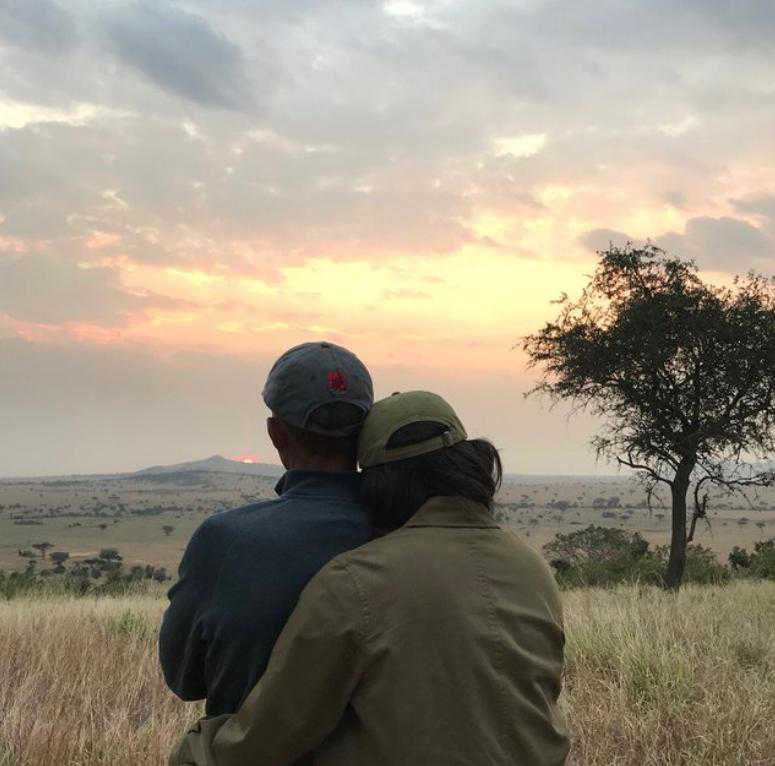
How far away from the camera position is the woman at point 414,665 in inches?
81.7

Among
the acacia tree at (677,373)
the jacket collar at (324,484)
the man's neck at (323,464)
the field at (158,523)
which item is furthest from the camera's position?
the field at (158,523)

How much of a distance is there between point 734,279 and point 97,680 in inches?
614

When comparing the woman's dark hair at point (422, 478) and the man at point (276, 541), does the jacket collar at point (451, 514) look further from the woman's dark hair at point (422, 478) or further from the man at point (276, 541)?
the man at point (276, 541)

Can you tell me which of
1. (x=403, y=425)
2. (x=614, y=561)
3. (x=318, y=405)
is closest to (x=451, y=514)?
(x=403, y=425)

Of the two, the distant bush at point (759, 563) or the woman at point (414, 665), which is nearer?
the woman at point (414, 665)

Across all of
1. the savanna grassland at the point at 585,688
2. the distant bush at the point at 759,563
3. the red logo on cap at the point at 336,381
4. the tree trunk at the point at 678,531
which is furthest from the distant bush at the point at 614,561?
the red logo on cap at the point at 336,381

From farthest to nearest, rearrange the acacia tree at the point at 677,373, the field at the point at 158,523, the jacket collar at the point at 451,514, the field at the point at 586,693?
the field at the point at 158,523 < the acacia tree at the point at 677,373 < the field at the point at 586,693 < the jacket collar at the point at 451,514

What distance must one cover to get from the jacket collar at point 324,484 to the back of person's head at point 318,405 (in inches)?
2.6

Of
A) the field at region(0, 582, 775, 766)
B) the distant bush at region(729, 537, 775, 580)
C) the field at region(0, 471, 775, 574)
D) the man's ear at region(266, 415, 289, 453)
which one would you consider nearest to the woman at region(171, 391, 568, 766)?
the man's ear at region(266, 415, 289, 453)

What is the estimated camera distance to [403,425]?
239 cm

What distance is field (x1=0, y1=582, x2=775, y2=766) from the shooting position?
490 cm

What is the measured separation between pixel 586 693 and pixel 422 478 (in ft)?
15.1

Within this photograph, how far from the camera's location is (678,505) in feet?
57.7

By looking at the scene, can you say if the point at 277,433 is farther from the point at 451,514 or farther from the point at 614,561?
the point at 614,561
